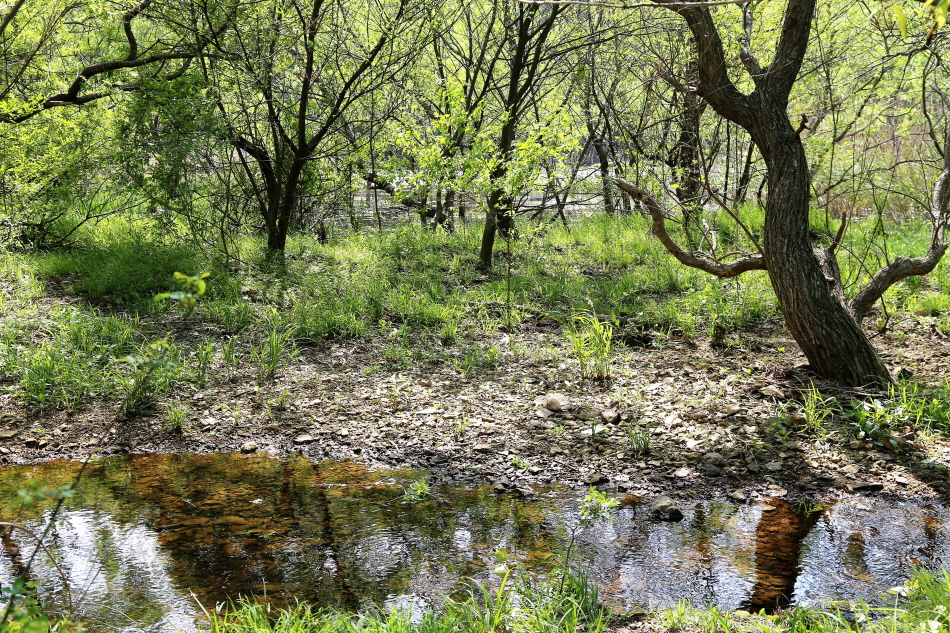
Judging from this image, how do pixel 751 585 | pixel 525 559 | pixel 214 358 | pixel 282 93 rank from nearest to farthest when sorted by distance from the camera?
1. pixel 751 585
2. pixel 525 559
3. pixel 214 358
4. pixel 282 93

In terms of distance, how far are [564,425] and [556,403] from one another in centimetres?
27

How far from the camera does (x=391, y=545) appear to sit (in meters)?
3.41

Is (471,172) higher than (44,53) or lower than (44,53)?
lower

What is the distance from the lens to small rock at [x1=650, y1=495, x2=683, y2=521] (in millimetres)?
→ 3654

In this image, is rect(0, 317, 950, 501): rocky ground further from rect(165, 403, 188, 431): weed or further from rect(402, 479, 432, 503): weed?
rect(402, 479, 432, 503): weed

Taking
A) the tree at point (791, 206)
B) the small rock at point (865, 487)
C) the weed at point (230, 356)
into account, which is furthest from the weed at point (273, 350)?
the small rock at point (865, 487)

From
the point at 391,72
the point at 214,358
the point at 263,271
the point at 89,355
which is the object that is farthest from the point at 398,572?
the point at 391,72

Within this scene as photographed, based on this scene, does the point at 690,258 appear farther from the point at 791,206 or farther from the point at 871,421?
the point at 871,421

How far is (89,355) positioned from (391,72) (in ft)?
17.0

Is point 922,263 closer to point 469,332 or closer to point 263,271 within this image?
point 469,332

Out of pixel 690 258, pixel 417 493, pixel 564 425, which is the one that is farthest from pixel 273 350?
pixel 690 258

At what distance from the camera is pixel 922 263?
531 cm

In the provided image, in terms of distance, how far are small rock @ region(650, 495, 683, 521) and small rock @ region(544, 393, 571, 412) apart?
1.32 m

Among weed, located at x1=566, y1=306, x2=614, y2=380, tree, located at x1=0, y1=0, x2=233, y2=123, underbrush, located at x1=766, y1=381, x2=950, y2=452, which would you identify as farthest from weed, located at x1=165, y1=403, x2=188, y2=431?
underbrush, located at x1=766, y1=381, x2=950, y2=452
